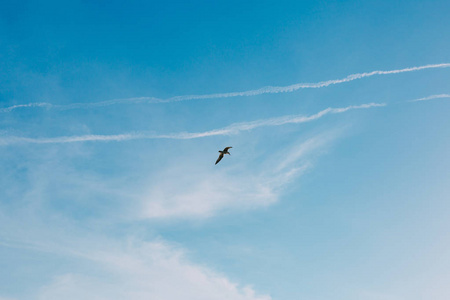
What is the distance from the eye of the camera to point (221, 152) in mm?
82562
